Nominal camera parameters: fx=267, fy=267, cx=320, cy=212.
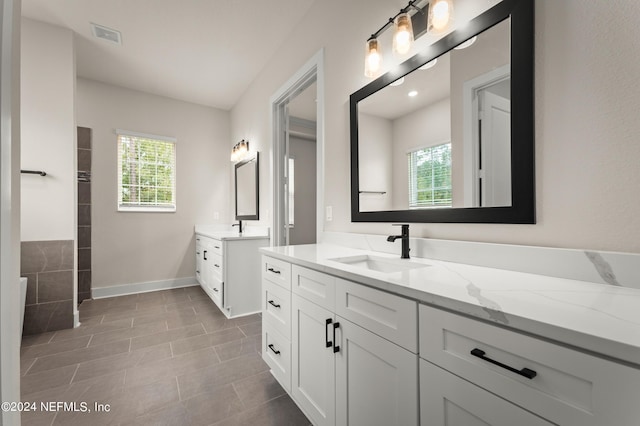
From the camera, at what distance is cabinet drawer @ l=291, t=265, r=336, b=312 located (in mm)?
1183

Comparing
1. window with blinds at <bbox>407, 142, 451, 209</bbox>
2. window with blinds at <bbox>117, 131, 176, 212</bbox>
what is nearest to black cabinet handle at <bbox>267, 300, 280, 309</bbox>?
window with blinds at <bbox>407, 142, 451, 209</bbox>

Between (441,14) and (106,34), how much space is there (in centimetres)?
323

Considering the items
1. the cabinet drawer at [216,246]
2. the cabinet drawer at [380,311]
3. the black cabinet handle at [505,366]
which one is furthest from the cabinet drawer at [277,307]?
the cabinet drawer at [216,246]

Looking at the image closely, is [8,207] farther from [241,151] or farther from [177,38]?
[241,151]

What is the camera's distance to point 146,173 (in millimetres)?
3965

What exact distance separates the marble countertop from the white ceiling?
2.50 m

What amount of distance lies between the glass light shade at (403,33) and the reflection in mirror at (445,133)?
14cm

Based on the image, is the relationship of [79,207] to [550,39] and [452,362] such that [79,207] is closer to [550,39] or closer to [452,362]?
[452,362]

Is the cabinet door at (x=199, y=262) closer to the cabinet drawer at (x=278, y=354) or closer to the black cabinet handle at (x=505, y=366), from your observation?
the cabinet drawer at (x=278, y=354)

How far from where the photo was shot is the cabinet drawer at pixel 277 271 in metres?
1.54

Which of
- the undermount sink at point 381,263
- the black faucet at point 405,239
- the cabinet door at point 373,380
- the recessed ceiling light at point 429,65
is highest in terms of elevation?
the recessed ceiling light at point 429,65

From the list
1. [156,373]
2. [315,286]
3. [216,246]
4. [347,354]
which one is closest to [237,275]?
[216,246]

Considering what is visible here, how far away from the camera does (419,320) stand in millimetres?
802

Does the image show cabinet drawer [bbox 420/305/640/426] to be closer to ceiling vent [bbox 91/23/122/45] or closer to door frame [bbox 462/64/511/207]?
door frame [bbox 462/64/511/207]
